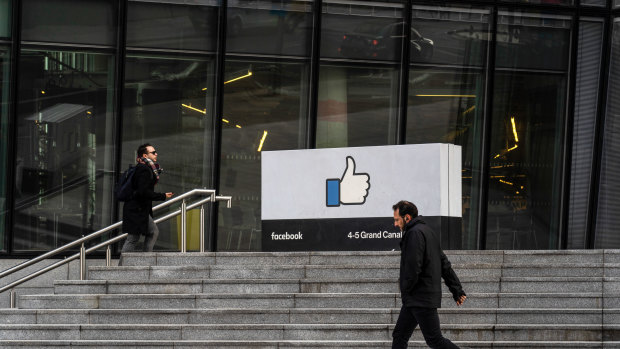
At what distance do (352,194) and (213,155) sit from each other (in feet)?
16.0

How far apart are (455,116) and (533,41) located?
81.7 inches

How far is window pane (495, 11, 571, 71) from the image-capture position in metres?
19.0

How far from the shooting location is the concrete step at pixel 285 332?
34.9 ft

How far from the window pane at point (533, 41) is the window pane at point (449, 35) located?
14.9 inches

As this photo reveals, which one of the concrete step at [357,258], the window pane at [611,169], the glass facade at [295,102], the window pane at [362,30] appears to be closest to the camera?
the concrete step at [357,258]

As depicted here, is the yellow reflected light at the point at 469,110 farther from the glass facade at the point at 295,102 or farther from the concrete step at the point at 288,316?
the concrete step at the point at 288,316

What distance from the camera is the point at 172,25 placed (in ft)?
58.4

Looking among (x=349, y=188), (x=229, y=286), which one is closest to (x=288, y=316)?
(x=229, y=286)

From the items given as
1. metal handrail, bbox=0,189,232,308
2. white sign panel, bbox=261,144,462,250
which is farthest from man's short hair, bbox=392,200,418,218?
metal handrail, bbox=0,189,232,308

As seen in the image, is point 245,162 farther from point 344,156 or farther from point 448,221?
point 448,221

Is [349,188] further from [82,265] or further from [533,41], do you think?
[533,41]

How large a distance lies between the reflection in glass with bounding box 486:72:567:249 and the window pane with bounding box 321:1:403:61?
2.22 m

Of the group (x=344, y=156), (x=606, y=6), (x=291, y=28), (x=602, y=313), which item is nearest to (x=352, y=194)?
(x=344, y=156)

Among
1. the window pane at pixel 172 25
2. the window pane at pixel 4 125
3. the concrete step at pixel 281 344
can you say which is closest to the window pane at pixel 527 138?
the window pane at pixel 172 25
